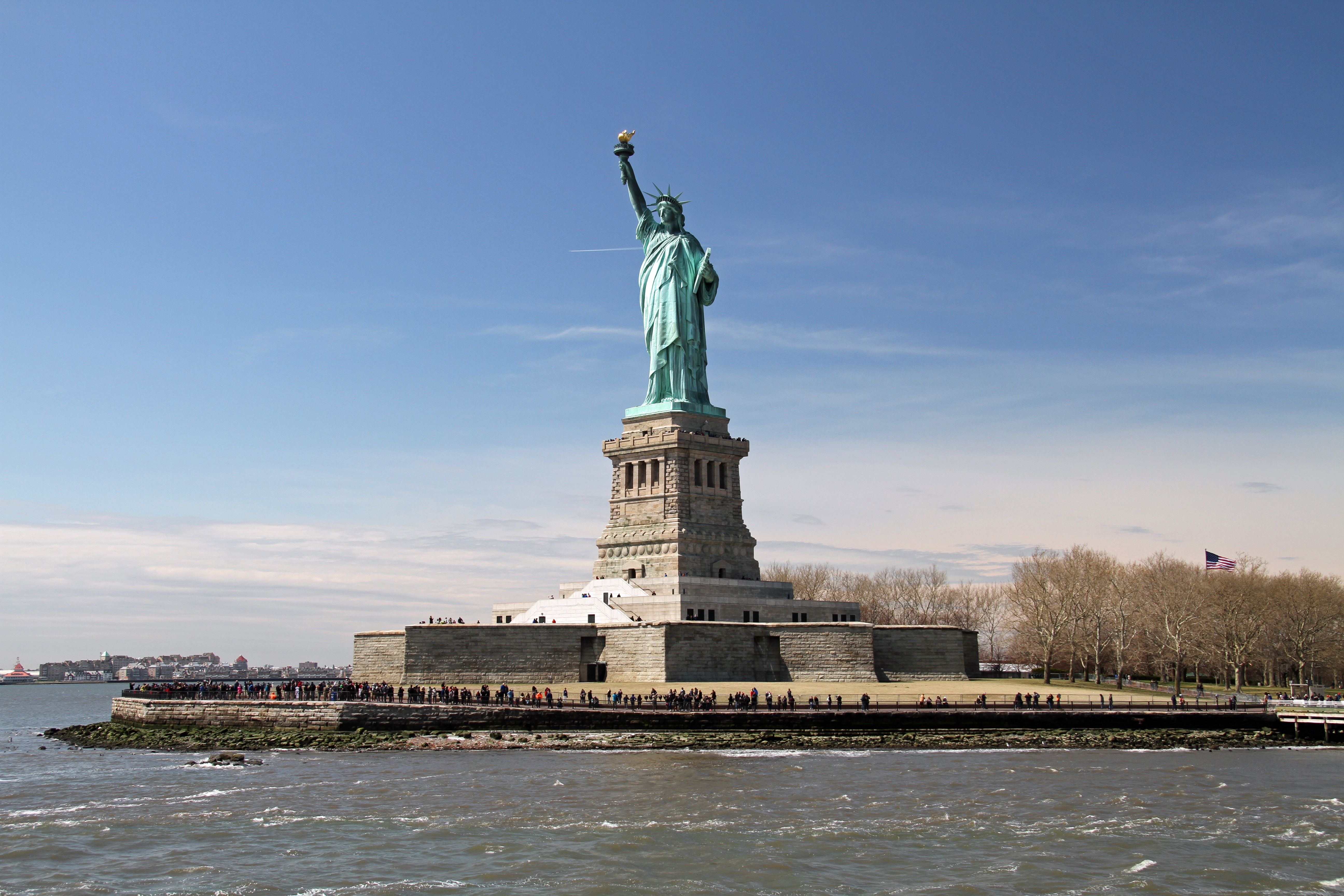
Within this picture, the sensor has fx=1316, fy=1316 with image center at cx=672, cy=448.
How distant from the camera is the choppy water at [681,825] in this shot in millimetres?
24484

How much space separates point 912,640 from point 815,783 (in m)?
25.2

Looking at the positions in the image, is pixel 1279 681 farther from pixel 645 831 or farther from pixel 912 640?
pixel 645 831

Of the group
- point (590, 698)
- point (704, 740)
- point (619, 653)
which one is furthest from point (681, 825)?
point (619, 653)

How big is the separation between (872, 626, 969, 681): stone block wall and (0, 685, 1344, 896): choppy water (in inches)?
648

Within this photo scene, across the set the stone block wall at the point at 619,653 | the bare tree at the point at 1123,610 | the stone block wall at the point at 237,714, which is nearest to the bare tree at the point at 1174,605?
the bare tree at the point at 1123,610

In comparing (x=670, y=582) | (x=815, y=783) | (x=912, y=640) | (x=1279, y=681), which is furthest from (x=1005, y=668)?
(x=815, y=783)

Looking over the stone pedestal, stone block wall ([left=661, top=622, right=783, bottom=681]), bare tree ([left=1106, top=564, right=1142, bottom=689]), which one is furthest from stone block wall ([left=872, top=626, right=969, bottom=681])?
bare tree ([left=1106, top=564, right=1142, bottom=689])

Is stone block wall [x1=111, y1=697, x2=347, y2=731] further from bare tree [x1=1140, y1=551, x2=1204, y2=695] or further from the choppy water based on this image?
bare tree [x1=1140, y1=551, x2=1204, y2=695]

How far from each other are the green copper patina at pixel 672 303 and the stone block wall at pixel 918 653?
15.0m

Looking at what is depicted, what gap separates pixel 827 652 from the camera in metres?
56.3

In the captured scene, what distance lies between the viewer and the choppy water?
24484 mm

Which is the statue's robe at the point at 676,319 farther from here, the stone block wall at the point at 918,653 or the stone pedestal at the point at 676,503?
the stone block wall at the point at 918,653

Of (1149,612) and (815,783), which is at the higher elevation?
(1149,612)

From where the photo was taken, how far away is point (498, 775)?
1436 inches
